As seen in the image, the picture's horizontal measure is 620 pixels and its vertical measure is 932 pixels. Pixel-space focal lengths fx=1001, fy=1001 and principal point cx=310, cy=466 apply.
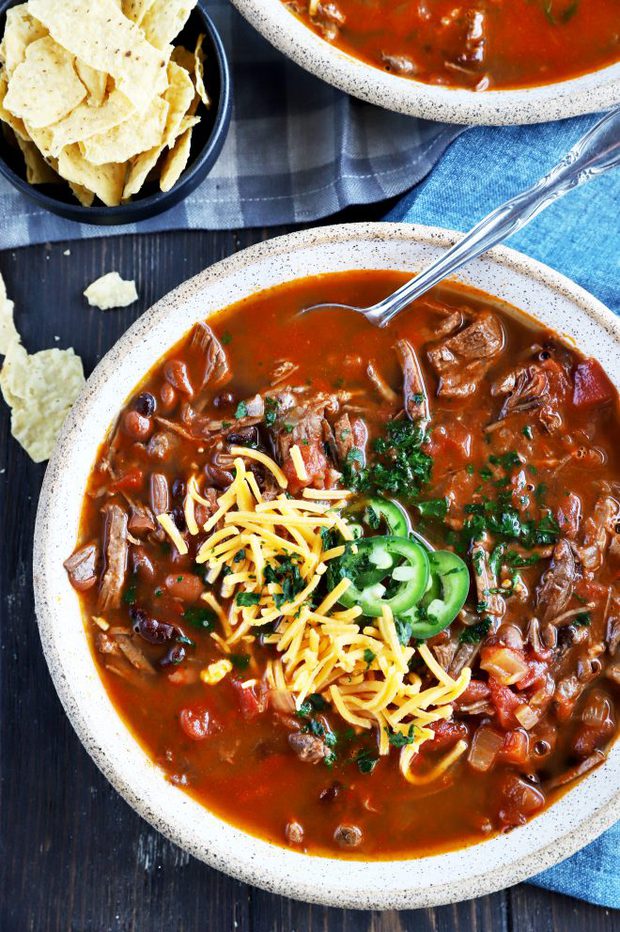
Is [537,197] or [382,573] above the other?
[537,197]

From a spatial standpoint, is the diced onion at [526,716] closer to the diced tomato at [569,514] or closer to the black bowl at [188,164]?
the diced tomato at [569,514]

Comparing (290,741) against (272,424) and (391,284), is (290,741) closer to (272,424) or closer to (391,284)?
(272,424)

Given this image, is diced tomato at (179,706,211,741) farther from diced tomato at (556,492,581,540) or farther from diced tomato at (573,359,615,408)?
diced tomato at (573,359,615,408)

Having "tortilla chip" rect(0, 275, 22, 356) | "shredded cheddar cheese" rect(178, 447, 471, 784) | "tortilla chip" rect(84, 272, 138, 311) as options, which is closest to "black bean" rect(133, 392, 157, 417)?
"shredded cheddar cheese" rect(178, 447, 471, 784)

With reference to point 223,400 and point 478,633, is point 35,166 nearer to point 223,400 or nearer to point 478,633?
point 223,400

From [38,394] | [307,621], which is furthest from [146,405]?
[307,621]

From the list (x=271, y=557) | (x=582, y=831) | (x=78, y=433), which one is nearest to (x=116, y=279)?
(x=78, y=433)
